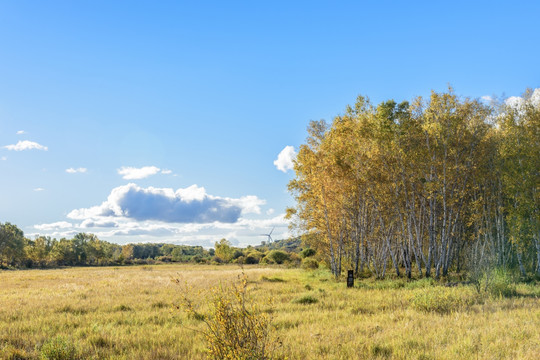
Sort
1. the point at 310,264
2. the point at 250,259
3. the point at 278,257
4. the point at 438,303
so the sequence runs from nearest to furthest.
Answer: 1. the point at 438,303
2. the point at 310,264
3. the point at 278,257
4. the point at 250,259

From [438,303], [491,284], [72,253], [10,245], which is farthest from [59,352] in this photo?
[72,253]

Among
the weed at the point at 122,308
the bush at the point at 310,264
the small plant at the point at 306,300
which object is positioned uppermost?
the small plant at the point at 306,300

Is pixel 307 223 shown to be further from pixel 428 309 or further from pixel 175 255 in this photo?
pixel 175 255

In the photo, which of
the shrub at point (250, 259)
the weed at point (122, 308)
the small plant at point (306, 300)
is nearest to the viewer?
the weed at point (122, 308)

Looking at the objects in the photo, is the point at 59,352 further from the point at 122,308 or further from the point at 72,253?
the point at 72,253

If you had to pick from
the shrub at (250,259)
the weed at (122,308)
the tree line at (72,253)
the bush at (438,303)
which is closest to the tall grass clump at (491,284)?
the bush at (438,303)

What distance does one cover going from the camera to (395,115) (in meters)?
24.2

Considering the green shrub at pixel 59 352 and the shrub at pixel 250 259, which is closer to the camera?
the green shrub at pixel 59 352

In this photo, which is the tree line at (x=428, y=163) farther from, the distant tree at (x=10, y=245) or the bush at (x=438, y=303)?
the distant tree at (x=10, y=245)

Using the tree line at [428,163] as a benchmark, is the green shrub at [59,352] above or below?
below

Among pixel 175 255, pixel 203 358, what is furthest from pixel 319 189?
pixel 175 255

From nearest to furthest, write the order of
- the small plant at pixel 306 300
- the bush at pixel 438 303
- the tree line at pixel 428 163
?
the bush at pixel 438 303 < the small plant at pixel 306 300 < the tree line at pixel 428 163

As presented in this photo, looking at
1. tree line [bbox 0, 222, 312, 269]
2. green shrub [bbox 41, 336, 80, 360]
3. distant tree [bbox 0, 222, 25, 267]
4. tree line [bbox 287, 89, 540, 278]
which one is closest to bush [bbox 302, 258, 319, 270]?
tree line [bbox 287, 89, 540, 278]

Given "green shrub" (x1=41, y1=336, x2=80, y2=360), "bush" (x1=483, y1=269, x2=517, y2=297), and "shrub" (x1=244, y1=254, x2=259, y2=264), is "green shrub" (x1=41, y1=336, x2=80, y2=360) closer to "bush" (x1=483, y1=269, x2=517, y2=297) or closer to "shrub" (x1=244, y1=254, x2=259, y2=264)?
"bush" (x1=483, y1=269, x2=517, y2=297)
